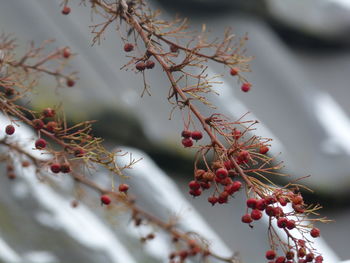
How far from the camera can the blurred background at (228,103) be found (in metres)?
1.29

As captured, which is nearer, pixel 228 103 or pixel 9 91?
pixel 9 91

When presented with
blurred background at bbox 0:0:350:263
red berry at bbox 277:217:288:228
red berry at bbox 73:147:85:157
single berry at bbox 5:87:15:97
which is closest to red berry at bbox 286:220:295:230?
red berry at bbox 277:217:288:228

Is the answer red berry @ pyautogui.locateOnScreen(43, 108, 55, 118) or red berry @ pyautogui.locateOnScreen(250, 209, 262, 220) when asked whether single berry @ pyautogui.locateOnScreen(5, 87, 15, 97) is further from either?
red berry @ pyautogui.locateOnScreen(250, 209, 262, 220)

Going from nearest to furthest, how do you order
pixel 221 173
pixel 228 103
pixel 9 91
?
pixel 221 173, pixel 9 91, pixel 228 103

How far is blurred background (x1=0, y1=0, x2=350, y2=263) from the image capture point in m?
1.29

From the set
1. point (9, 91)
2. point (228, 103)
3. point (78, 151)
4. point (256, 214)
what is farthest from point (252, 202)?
point (228, 103)

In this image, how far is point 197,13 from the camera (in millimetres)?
1766

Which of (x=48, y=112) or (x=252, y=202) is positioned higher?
(x=48, y=112)

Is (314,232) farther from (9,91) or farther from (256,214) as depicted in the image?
(9,91)

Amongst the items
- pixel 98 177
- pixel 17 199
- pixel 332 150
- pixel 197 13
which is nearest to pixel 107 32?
pixel 197 13

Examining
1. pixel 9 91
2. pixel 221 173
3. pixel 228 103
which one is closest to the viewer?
pixel 221 173

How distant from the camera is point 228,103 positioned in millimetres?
1625

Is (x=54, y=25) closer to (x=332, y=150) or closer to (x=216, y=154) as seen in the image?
(x=332, y=150)

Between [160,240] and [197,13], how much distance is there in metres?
0.75
